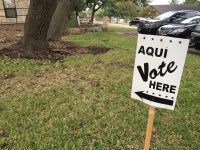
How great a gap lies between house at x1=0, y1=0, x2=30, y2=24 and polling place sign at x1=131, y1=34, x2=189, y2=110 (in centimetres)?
1748

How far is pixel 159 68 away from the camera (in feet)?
6.28

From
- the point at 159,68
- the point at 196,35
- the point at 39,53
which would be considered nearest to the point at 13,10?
the point at 39,53

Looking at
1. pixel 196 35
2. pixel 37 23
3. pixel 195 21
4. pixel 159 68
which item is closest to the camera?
pixel 159 68

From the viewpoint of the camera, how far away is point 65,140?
2.95 m

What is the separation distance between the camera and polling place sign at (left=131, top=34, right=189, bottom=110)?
1.84 m

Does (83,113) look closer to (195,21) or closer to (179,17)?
(195,21)

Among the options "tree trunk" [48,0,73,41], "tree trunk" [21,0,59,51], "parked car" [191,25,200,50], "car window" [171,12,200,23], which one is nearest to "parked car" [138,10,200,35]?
"car window" [171,12,200,23]

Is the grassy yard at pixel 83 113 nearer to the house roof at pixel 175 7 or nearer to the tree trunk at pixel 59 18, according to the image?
the tree trunk at pixel 59 18

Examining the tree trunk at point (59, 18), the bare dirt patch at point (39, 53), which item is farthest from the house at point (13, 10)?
the bare dirt patch at point (39, 53)

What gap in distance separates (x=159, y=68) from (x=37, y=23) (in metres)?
5.76

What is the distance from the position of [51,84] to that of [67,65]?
4.87ft

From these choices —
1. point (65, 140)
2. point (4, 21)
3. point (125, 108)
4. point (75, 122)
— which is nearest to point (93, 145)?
point (65, 140)

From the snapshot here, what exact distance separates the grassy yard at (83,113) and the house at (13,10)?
1322cm

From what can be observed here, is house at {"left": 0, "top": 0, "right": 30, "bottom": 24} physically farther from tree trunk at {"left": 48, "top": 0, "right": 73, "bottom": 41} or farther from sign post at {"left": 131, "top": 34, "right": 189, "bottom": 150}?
sign post at {"left": 131, "top": 34, "right": 189, "bottom": 150}
